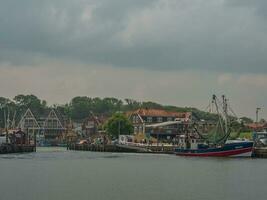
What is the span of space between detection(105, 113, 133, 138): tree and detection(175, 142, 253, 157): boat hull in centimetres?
6302

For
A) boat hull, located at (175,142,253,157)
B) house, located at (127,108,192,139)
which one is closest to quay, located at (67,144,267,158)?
boat hull, located at (175,142,253,157)

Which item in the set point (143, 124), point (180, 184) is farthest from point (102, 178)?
point (143, 124)

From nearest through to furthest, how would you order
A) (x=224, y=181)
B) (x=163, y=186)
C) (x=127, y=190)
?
(x=127, y=190)
(x=163, y=186)
(x=224, y=181)

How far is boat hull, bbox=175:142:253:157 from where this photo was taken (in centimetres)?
11362

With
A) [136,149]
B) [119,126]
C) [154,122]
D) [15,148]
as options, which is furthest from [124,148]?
[154,122]

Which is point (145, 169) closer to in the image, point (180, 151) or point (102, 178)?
point (102, 178)

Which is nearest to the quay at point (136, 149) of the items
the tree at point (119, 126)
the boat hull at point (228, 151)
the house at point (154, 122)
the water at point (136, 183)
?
the boat hull at point (228, 151)

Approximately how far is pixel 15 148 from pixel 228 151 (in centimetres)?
5220

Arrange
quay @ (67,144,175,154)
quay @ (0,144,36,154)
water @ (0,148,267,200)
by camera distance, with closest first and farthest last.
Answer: water @ (0,148,267,200), quay @ (67,144,175,154), quay @ (0,144,36,154)

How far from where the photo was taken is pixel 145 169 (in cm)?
8419

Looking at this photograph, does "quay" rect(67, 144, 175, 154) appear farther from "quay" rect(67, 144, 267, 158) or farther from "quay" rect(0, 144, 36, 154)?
"quay" rect(0, 144, 36, 154)

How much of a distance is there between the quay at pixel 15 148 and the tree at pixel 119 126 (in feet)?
97.9

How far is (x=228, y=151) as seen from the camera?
11525 centimetres

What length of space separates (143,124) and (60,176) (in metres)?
119
